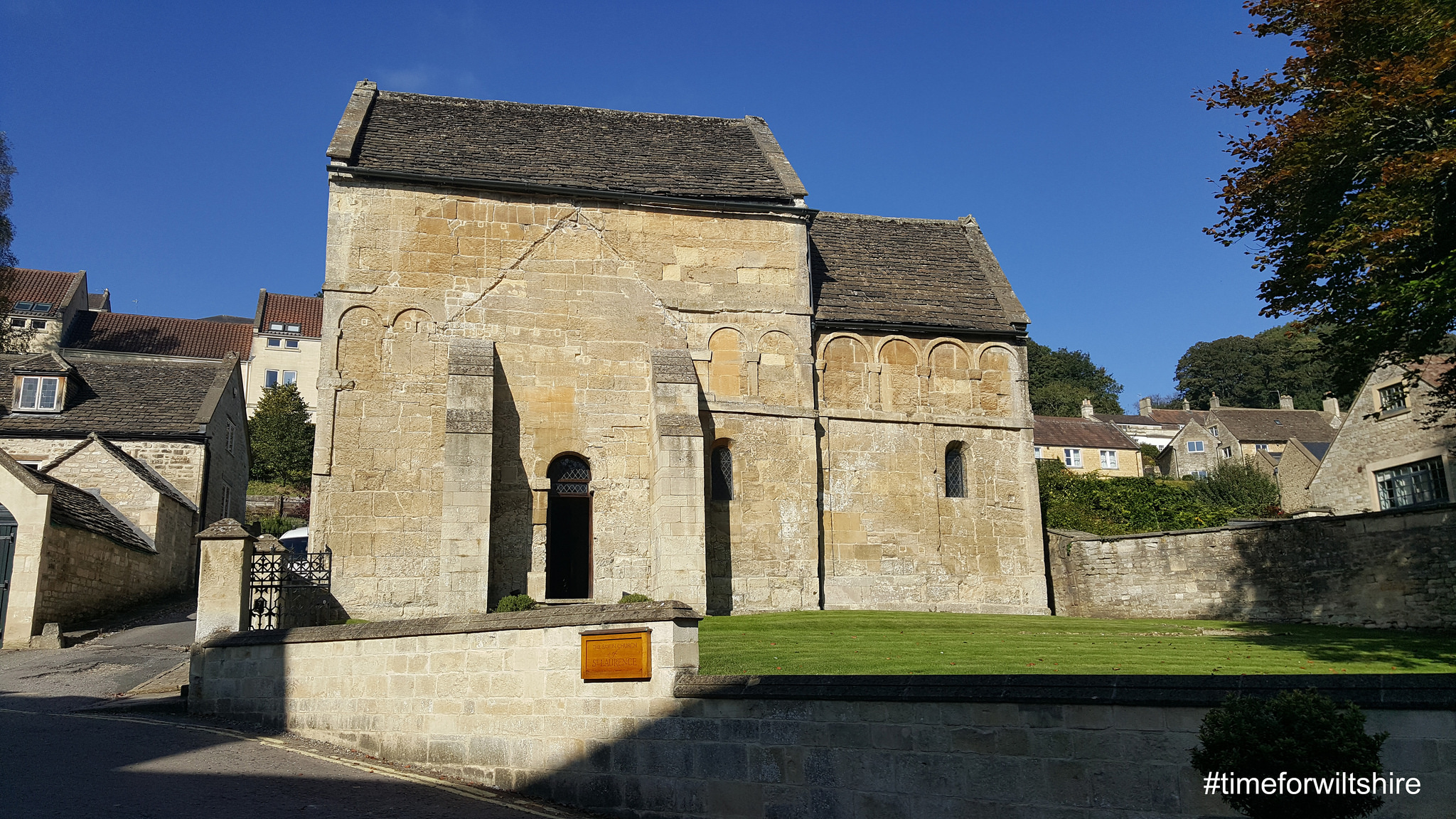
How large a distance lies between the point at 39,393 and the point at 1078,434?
6187 centimetres

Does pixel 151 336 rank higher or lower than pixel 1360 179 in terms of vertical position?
higher

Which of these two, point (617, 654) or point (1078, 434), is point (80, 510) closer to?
point (617, 654)

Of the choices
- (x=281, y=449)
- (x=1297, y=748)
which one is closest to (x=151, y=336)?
(x=281, y=449)

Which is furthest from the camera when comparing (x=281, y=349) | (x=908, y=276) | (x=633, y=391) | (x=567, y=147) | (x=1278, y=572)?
(x=281, y=349)

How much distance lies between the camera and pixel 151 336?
69812 mm

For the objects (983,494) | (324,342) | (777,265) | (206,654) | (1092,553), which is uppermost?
(777,265)

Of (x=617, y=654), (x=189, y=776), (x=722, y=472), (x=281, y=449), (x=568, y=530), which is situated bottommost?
(x=189, y=776)

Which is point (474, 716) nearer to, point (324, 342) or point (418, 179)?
point (324, 342)

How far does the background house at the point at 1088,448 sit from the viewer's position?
227ft

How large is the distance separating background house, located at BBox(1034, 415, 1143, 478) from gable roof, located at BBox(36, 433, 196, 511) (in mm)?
55026

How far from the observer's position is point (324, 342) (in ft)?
65.4

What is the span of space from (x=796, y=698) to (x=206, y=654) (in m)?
8.65

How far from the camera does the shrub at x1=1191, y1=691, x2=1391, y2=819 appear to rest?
727 cm

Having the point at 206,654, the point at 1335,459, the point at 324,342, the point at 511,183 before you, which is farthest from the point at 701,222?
the point at 1335,459
